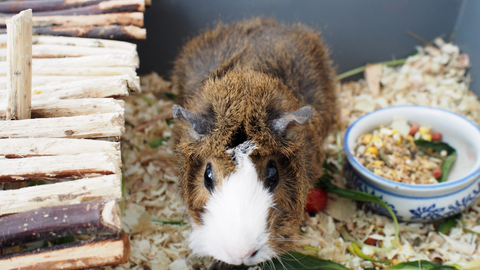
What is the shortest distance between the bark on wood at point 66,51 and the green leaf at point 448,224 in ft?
6.87

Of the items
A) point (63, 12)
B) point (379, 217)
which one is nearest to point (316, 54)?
point (379, 217)

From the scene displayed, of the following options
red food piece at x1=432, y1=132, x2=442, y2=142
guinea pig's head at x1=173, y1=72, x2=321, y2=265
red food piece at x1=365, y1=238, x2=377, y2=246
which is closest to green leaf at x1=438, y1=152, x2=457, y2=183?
red food piece at x1=432, y1=132, x2=442, y2=142

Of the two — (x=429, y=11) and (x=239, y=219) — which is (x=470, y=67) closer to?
(x=429, y=11)

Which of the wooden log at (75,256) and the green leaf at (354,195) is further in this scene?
the green leaf at (354,195)

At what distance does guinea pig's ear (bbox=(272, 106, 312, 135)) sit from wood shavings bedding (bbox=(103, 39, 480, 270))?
87cm

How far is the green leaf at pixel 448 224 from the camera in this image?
2.31 meters

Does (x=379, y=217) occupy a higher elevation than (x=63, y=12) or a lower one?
lower

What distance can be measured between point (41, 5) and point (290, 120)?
1.92 metres

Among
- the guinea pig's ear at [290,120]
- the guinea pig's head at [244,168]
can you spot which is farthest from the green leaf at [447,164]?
the guinea pig's ear at [290,120]

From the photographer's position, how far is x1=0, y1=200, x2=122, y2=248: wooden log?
1.29 m

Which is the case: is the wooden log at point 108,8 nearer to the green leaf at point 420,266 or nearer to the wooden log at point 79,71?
the wooden log at point 79,71

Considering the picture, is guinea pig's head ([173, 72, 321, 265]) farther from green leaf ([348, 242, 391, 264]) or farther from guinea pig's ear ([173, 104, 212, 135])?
green leaf ([348, 242, 391, 264])

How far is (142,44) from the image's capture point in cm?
317

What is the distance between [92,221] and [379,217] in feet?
5.86
